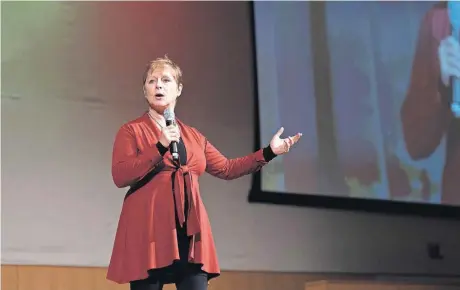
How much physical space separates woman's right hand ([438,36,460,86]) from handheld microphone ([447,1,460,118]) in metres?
0.04

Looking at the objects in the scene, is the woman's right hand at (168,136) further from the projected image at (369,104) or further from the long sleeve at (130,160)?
the projected image at (369,104)

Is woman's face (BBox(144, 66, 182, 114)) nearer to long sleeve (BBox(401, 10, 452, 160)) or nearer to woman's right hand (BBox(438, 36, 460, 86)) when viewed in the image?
long sleeve (BBox(401, 10, 452, 160))

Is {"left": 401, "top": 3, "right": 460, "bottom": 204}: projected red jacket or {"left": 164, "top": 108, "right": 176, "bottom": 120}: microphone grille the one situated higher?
{"left": 401, "top": 3, "right": 460, "bottom": 204}: projected red jacket

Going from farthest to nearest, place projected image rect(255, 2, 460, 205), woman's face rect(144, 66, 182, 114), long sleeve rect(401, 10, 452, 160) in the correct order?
long sleeve rect(401, 10, 452, 160)
projected image rect(255, 2, 460, 205)
woman's face rect(144, 66, 182, 114)

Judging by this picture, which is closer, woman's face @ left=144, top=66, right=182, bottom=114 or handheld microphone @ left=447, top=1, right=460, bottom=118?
woman's face @ left=144, top=66, right=182, bottom=114

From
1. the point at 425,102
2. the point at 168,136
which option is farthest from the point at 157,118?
the point at 425,102

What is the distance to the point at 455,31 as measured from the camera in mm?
4129

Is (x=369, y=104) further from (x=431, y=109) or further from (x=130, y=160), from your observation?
(x=130, y=160)

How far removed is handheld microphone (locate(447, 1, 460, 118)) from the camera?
4086 millimetres

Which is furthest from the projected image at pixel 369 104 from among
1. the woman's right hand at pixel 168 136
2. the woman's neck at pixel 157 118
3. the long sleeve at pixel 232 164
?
the woman's right hand at pixel 168 136

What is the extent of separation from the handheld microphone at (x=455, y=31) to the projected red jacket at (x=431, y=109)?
0.08 feet

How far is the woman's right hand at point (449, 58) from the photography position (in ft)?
13.4

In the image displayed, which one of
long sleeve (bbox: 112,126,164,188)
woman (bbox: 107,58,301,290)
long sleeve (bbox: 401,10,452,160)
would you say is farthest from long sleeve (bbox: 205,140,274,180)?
long sleeve (bbox: 401,10,452,160)

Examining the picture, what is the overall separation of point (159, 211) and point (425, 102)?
8.80 ft
